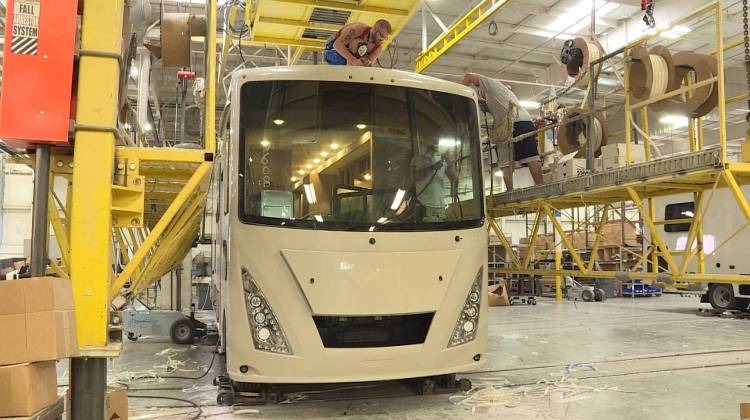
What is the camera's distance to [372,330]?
414 cm

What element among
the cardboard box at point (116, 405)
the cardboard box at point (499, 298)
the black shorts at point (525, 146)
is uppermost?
the black shorts at point (525, 146)

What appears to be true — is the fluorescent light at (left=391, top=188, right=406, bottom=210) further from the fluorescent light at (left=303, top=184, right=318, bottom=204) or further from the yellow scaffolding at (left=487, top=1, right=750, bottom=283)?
the yellow scaffolding at (left=487, top=1, right=750, bottom=283)

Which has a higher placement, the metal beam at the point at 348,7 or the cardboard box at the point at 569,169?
the metal beam at the point at 348,7

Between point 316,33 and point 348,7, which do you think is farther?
point 316,33

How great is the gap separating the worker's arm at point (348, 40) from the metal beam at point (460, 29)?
15.2 ft

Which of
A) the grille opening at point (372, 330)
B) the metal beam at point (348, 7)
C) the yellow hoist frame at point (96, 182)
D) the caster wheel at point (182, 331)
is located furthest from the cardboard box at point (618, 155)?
the caster wheel at point (182, 331)

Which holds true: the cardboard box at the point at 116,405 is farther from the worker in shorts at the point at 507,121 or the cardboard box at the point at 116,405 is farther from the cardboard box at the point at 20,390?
the worker in shorts at the point at 507,121

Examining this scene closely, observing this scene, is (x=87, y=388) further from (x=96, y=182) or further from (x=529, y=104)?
(x=529, y=104)

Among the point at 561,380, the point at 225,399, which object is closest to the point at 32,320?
the point at 225,399

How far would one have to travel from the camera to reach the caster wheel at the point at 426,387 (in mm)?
4977

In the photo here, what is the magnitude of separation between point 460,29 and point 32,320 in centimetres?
973

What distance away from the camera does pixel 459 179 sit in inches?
183

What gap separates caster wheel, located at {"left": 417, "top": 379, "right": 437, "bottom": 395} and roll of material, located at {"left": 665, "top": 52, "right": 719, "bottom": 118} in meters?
4.73

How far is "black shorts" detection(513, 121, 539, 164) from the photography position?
871 centimetres
